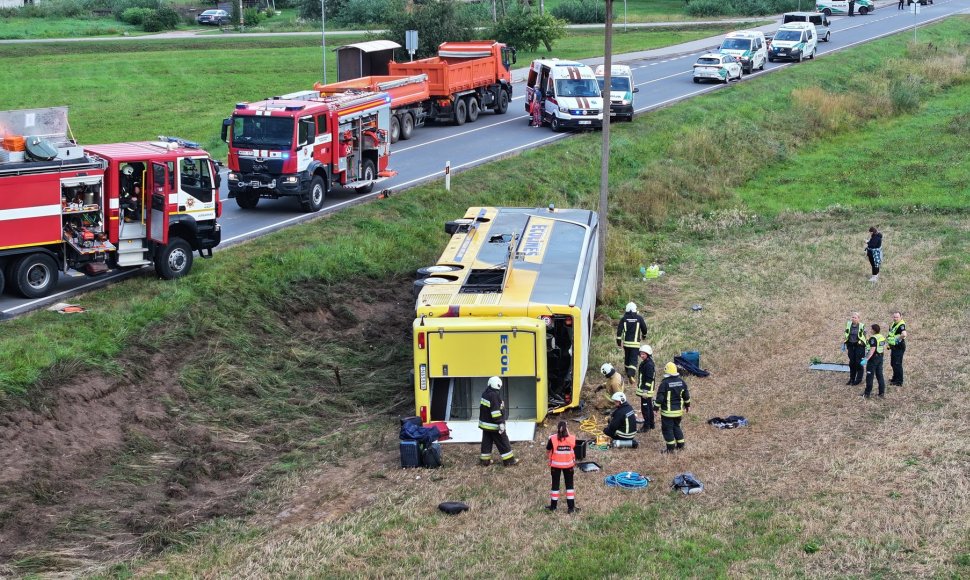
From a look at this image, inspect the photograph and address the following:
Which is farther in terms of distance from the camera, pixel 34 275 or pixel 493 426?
pixel 34 275

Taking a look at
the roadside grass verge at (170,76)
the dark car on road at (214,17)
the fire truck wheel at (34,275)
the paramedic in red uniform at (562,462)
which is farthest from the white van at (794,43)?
the paramedic in red uniform at (562,462)

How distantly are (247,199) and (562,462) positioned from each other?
1591 centimetres

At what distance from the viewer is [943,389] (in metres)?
18.2

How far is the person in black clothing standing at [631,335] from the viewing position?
19375 millimetres

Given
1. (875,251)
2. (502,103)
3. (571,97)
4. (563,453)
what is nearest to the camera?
(563,453)

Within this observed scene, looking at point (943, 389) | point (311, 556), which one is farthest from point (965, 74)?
point (311, 556)

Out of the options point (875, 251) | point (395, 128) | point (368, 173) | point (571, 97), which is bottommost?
point (875, 251)

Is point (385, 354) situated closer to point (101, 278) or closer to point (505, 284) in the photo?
point (505, 284)

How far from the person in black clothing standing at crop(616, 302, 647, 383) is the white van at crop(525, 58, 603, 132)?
20.1 meters

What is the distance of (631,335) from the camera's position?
765 inches

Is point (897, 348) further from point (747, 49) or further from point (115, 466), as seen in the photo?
point (747, 49)

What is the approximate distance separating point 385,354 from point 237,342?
285 centimetres

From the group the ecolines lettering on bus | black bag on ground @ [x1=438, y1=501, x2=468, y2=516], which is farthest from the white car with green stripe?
black bag on ground @ [x1=438, y1=501, x2=468, y2=516]

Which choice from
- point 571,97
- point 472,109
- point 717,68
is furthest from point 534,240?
point 717,68
